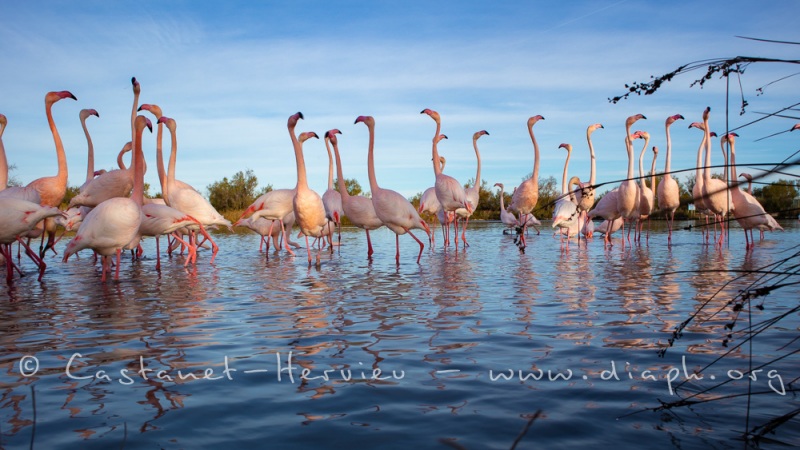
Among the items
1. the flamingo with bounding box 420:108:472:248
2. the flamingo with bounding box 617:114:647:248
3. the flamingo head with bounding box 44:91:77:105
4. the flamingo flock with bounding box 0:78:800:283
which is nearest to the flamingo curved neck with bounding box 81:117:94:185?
the flamingo flock with bounding box 0:78:800:283

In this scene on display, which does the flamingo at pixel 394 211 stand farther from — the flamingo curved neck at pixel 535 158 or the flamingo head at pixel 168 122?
the flamingo curved neck at pixel 535 158

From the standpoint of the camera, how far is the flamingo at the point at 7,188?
1071 centimetres

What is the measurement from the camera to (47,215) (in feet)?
30.3

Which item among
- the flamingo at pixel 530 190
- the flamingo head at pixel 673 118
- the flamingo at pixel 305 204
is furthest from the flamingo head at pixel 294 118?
the flamingo head at pixel 673 118

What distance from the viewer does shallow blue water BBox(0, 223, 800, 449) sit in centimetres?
294

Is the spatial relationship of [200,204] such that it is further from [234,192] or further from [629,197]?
[234,192]

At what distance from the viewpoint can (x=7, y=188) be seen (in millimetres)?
11430

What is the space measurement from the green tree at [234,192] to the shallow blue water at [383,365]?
31138mm

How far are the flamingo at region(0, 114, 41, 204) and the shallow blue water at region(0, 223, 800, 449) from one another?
3268 mm

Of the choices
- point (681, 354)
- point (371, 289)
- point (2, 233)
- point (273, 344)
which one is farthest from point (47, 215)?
point (681, 354)

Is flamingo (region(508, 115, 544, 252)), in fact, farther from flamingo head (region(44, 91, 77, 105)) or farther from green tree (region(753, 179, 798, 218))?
green tree (region(753, 179, 798, 218))

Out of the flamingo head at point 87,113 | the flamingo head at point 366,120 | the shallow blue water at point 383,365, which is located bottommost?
the shallow blue water at point 383,365

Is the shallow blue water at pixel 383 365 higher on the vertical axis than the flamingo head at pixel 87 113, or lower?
lower

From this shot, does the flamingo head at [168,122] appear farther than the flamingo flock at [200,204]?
Yes
